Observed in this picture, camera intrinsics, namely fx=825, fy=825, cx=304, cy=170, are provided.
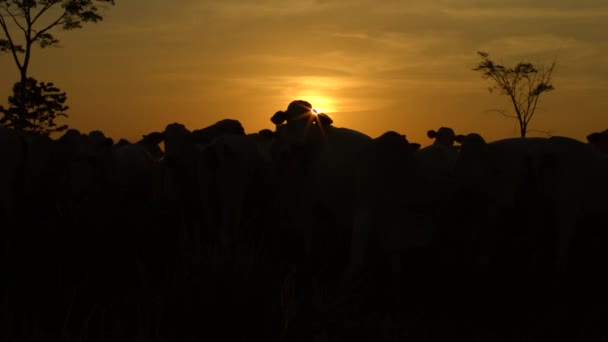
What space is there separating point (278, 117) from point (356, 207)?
2440 millimetres

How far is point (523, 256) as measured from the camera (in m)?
10.0

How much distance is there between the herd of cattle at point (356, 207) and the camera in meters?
9.45

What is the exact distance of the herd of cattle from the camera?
31.0ft

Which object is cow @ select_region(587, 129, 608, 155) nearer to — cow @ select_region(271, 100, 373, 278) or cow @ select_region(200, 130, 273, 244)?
cow @ select_region(271, 100, 373, 278)

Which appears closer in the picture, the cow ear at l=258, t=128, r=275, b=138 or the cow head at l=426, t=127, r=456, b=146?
the cow ear at l=258, t=128, r=275, b=138

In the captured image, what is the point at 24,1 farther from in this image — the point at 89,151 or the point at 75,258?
the point at 75,258

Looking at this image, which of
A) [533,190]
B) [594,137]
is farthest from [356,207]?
[594,137]

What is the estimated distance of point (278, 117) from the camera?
11664mm

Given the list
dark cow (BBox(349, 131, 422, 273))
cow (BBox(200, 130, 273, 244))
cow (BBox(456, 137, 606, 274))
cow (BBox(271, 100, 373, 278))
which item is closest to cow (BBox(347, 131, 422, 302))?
dark cow (BBox(349, 131, 422, 273))

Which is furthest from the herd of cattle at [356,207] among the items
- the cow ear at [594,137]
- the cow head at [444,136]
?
the cow head at [444,136]

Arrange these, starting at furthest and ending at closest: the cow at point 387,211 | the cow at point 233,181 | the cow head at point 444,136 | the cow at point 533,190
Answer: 1. the cow head at point 444,136
2. the cow at point 233,181
3. the cow at point 533,190
4. the cow at point 387,211

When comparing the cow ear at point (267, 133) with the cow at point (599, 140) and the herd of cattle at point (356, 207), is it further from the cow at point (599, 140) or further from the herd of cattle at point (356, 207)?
the cow at point (599, 140)

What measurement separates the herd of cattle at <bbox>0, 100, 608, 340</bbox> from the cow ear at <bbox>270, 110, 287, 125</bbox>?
14mm

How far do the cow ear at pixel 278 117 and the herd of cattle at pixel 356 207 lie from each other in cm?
1
